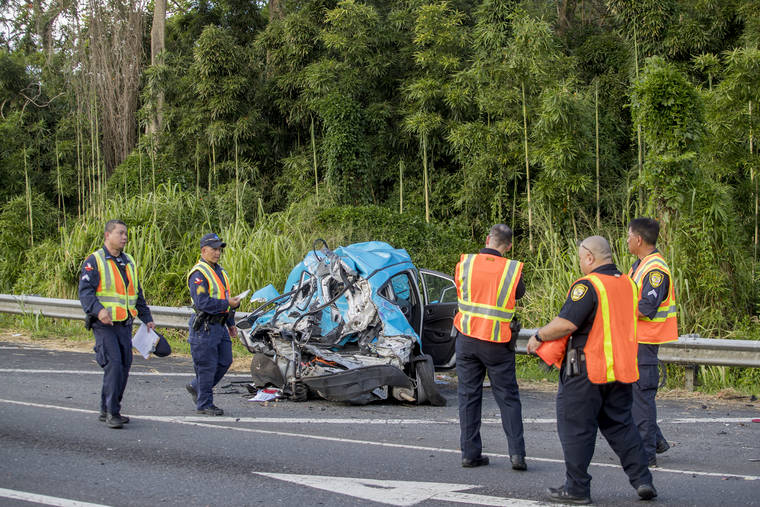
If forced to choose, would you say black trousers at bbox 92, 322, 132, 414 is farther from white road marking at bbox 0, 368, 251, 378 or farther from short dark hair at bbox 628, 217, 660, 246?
short dark hair at bbox 628, 217, 660, 246

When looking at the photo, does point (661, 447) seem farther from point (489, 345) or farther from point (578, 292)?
point (578, 292)

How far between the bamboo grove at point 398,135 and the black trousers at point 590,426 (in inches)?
260

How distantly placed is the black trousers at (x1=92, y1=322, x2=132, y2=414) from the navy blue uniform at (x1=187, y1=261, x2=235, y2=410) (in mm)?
694

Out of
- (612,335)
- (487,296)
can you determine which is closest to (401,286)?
(487,296)

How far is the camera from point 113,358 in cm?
697

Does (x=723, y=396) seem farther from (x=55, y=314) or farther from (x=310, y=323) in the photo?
(x=55, y=314)

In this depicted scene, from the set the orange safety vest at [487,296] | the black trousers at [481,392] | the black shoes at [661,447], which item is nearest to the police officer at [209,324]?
the orange safety vest at [487,296]

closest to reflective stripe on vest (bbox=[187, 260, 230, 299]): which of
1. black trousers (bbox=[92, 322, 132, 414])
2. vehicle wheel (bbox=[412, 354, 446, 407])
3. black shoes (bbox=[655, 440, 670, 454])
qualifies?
black trousers (bbox=[92, 322, 132, 414])

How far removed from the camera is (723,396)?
897cm

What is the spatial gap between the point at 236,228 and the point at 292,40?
8979 millimetres

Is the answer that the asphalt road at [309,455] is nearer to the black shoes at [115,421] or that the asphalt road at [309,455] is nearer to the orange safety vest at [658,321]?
the black shoes at [115,421]

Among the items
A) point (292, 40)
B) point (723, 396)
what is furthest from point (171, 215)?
point (723, 396)

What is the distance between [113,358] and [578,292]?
13.9 ft

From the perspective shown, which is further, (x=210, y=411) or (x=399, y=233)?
(x=399, y=233)
